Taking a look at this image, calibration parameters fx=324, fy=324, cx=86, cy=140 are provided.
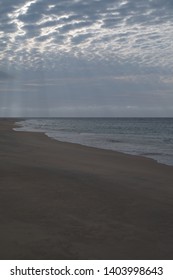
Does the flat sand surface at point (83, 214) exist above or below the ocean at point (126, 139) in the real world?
below

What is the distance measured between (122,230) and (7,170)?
286 inches

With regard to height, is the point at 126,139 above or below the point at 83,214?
above

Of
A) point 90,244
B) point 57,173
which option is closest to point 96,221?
point 90,244

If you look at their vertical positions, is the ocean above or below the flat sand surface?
above

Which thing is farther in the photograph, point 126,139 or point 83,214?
point 126,139

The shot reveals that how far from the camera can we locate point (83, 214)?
8367 millimetres

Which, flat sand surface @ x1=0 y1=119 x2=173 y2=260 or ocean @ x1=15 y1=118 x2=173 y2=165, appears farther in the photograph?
ocean @ x1=15 y1=118 x2=173 y2=165

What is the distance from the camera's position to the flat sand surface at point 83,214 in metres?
6.32

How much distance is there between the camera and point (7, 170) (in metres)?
13.4

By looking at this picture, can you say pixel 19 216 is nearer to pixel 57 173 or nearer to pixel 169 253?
pixel 169 253

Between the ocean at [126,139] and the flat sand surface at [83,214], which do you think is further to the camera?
the ocean at [126,139]

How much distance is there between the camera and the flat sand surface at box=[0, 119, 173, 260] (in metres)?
6.32
